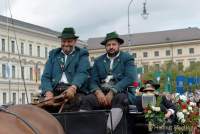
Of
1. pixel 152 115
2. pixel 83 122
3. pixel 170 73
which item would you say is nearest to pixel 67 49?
pixel 83 122

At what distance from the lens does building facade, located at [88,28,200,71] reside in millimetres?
82938

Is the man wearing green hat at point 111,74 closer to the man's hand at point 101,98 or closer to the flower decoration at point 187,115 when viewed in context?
the man's hand at point 101,98

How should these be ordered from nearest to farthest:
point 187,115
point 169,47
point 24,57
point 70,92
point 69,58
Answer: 1. point 70,92
2. point 69,58
3. point 187,115
4. point 24,57
5. point 169,47

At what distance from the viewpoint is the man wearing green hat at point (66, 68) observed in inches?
188

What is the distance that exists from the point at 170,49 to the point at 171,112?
260 feet

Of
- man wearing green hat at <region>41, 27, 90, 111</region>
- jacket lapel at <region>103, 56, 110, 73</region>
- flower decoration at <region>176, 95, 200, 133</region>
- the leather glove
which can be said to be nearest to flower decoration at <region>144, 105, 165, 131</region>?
jacket lapel at <region>103, 56, 110, 73</region>

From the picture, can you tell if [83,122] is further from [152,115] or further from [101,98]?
[152,115]

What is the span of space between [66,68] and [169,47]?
80.7 m

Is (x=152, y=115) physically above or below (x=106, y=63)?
below

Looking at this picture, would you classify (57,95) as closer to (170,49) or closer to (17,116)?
(17,116)

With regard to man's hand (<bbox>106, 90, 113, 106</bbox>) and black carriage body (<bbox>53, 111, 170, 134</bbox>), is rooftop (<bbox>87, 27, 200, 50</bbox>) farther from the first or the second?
black carriage body (<bbox>53, 111, 170, 134</bbox>)

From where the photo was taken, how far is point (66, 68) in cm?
486

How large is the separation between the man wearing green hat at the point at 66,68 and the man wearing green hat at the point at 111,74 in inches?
8.7

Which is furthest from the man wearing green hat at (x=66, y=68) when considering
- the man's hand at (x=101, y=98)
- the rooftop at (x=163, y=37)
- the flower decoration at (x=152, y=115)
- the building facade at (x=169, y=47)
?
the rooftop at (x=163, y=37)
